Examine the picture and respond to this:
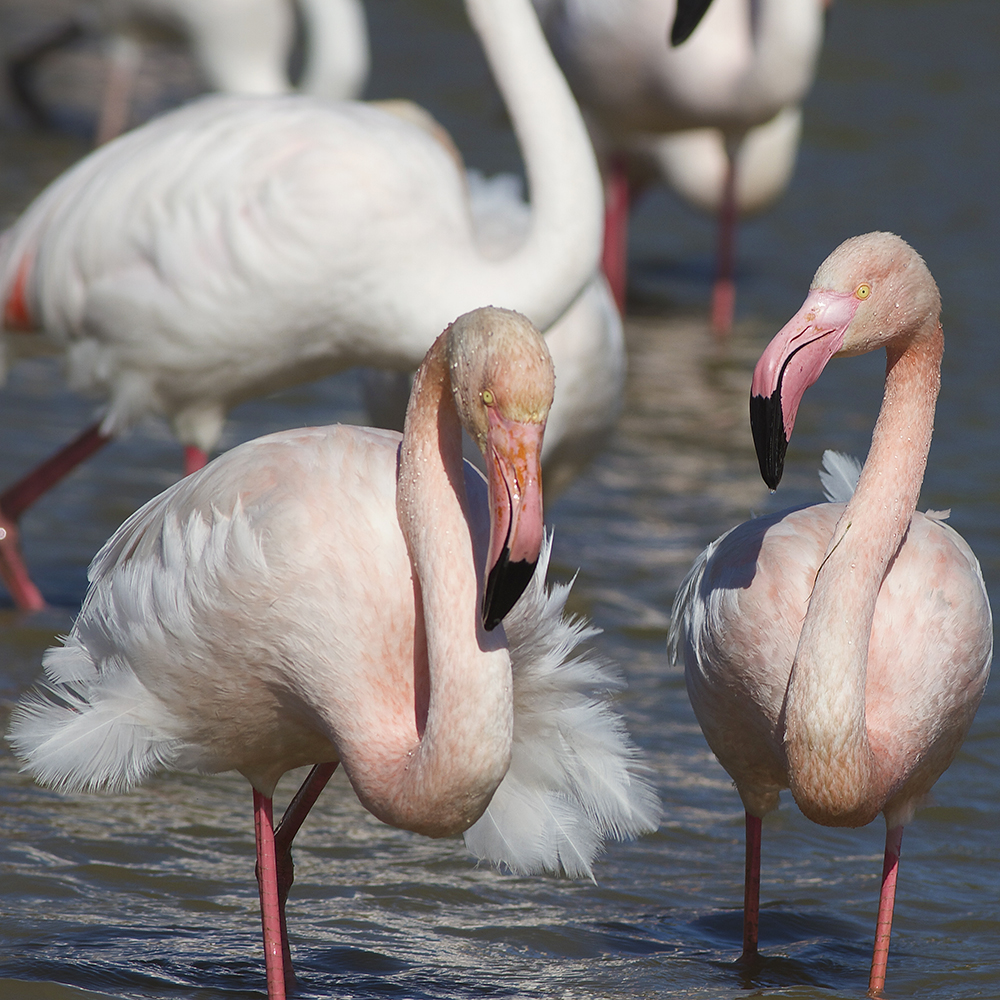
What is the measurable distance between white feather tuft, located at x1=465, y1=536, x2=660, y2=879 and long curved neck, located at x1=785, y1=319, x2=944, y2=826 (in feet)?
1.46

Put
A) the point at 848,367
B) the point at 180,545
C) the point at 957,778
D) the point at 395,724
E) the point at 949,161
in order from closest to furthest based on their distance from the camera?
the point at 395,724 → the point at 180,545 → the point at 957,778 → the point at 848,367 → the point at 949,161

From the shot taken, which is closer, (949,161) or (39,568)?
(39,568)

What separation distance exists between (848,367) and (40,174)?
5.70m

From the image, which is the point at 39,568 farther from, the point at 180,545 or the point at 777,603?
the point at 777,603

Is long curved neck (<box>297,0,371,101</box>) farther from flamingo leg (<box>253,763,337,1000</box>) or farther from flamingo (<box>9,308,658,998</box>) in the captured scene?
flamingo leg (<box>253,763,337,1000</box>)

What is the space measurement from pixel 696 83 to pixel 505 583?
20.0ft

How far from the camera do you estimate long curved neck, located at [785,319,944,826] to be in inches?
140

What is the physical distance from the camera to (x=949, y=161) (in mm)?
12633

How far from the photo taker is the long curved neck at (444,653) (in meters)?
3.34

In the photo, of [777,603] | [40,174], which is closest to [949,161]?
[40,174]

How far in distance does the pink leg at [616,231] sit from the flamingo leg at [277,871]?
5.70m

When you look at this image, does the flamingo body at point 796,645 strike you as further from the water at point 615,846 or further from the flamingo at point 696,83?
the flamingo at point 696,83

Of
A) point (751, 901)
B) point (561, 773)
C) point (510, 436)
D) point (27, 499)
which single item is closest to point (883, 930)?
point (751, 901)

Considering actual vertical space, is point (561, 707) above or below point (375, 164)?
below
